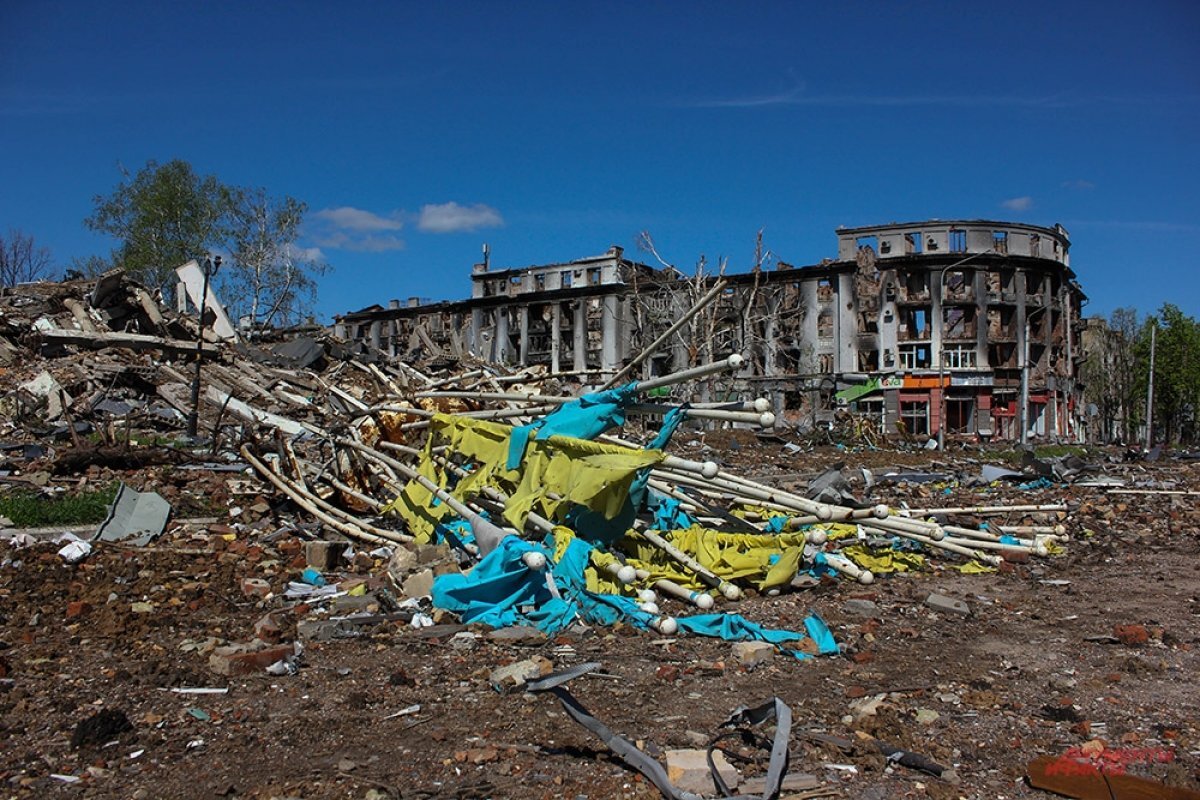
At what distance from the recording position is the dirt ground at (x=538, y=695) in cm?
349

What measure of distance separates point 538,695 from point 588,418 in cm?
313

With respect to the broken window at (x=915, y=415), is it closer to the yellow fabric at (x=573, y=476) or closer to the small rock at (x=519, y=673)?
the yellow fabric at (x=573, y=476)

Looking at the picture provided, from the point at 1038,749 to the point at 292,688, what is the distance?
3578 millimetres

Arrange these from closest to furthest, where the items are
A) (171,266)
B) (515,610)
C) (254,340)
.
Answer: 1. (515,610)
2. (254,340)
3. (171,266)

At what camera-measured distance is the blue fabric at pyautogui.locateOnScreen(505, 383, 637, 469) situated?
7180mm

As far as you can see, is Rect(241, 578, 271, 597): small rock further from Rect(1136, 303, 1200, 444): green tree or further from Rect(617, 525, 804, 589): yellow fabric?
Rect(1136, 303, 1200, 444): green tree

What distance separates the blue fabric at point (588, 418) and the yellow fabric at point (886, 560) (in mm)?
2488

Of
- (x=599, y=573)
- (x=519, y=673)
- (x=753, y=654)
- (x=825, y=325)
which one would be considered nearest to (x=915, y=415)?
(x=825, y=325)

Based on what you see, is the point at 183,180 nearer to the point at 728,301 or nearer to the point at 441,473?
the point at 728,301

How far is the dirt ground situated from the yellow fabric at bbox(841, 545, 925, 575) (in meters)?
0.43

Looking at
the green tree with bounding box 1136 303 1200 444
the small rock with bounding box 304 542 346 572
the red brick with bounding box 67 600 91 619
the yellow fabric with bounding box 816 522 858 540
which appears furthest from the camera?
the green tree with bounding box 1136 303 1200 444

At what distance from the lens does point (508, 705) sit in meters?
4.26

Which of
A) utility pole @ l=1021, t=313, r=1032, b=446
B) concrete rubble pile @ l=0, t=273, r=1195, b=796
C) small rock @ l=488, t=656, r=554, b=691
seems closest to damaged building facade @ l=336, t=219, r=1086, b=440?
utility pole @ l=1021, t=313, r=1032, b=446

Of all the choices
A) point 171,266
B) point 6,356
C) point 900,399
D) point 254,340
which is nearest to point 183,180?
point 171,266
